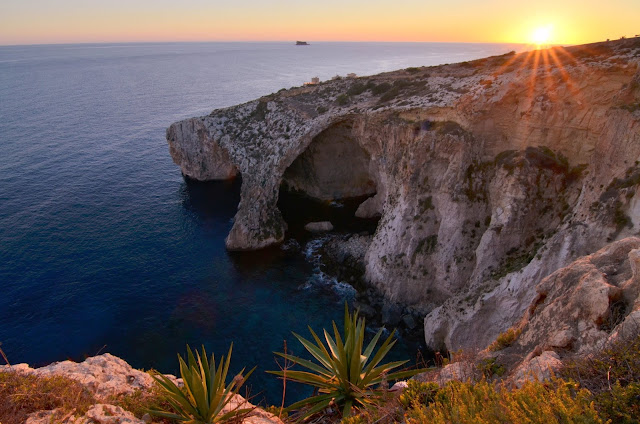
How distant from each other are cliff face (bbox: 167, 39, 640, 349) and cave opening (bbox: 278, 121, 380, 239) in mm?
6726

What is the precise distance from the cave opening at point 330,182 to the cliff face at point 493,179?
22.1ft

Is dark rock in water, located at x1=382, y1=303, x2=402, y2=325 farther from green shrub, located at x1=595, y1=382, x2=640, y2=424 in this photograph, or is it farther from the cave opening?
green shrub, located at x1=595, y1=382, x2=640, y2=424

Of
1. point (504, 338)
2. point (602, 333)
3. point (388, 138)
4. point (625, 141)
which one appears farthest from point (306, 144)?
point (602, 333)

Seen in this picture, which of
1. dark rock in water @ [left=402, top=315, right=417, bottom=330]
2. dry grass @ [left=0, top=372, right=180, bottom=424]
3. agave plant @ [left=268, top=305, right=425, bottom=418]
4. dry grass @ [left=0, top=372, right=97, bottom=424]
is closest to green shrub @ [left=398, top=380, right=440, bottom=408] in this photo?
agave plant @ [left=268, top=305, right=425, bottom=418]

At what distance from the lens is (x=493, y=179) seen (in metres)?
29.2

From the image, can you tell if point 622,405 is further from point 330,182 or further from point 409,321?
point 330,182

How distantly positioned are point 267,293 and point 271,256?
6.74 m

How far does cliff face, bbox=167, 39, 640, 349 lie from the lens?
22797mm

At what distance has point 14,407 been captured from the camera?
942 cm

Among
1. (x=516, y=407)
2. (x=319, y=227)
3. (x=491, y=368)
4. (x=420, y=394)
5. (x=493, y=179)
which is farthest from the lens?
(x=319, y=227)

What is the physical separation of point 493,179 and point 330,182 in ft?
92.9

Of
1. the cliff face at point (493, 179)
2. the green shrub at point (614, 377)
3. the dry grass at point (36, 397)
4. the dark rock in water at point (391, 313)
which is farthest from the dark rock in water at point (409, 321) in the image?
the dry grass at point (36, 397)

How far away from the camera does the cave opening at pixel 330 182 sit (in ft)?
164

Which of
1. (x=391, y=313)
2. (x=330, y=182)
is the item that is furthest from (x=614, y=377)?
(x=330, y=182)
